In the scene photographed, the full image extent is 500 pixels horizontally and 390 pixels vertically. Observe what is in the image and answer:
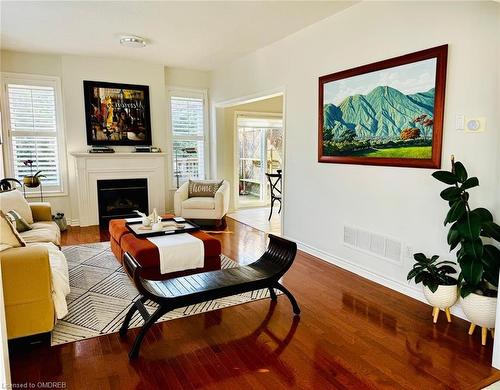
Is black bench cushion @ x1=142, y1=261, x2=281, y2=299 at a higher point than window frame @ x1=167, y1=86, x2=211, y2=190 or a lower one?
lower

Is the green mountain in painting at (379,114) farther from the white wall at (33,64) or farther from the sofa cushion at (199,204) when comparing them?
the white wall at (33,64)

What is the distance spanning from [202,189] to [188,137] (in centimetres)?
139

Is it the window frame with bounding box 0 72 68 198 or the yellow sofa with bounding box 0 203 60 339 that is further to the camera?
the window frame with bounding box 0 72 68 198

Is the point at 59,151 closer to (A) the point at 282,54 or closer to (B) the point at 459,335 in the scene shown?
(A) the point at 282,54

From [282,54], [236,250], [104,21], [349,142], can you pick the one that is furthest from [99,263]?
[282,54]

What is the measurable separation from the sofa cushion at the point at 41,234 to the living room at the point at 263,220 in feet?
0.09

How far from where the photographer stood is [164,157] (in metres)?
6.50

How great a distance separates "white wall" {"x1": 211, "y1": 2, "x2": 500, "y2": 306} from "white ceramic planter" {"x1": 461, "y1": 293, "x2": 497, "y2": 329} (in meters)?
0.54

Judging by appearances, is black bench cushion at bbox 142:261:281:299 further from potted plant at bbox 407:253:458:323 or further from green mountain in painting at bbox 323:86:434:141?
green mountain in painting at bbox 323:86:434:141

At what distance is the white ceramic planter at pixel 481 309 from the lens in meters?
2.33

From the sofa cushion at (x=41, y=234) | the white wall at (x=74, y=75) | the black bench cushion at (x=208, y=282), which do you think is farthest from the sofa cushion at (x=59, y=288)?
the white wall at (x=74, y=75)

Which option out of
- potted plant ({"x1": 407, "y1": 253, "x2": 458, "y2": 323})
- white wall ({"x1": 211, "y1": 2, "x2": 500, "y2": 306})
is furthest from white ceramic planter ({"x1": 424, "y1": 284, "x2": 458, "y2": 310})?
white wall ({"x1": 211, "y1": 2, "x2": 500, "y2": 306})

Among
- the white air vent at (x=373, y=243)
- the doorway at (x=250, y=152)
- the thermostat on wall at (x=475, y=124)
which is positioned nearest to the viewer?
the thermostat on wall at (x=475, y=124)

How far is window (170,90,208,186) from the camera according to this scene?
6785mm
